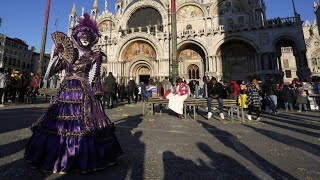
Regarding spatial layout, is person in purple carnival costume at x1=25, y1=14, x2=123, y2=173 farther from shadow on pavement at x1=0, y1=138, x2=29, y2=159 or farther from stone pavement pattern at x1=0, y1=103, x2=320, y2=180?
shadow on pavement at x1=0, y1=138, x2=29, y2=159

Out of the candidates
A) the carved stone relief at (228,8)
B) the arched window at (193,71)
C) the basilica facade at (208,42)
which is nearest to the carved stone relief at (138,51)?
the basilica facade at (208,42)

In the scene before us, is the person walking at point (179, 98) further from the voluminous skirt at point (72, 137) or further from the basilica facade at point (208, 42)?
the basilica facade at point (208, 42)

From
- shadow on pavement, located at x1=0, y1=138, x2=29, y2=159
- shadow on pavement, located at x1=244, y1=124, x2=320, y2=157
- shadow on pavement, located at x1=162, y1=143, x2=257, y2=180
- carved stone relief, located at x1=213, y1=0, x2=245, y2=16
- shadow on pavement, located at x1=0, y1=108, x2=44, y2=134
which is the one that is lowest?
shadow on pavement, located at x1=162, y1=143, x2=257, y2=180

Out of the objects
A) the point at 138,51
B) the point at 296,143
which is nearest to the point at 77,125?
the point at 296,143

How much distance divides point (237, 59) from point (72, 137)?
77.0 ft

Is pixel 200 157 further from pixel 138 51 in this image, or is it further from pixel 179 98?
pixel 138 51

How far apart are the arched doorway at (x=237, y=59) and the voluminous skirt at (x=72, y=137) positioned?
2199 centimetres

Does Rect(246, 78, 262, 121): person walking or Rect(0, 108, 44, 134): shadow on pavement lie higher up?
Rect(246, 78, 262, 121): person walking

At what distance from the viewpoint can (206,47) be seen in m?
22.4

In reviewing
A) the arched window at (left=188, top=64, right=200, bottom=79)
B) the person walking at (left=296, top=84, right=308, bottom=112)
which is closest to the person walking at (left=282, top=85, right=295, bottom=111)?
the person walking at (left=296, top=84, right=308, bottom=112)

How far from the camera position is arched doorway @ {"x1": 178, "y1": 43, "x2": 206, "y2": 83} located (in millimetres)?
24281

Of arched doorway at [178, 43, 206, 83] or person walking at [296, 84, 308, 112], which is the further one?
arched doorway at [178, 43, 206, 83]

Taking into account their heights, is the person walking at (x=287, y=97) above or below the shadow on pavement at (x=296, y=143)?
above

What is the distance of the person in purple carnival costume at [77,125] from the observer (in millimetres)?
2408
